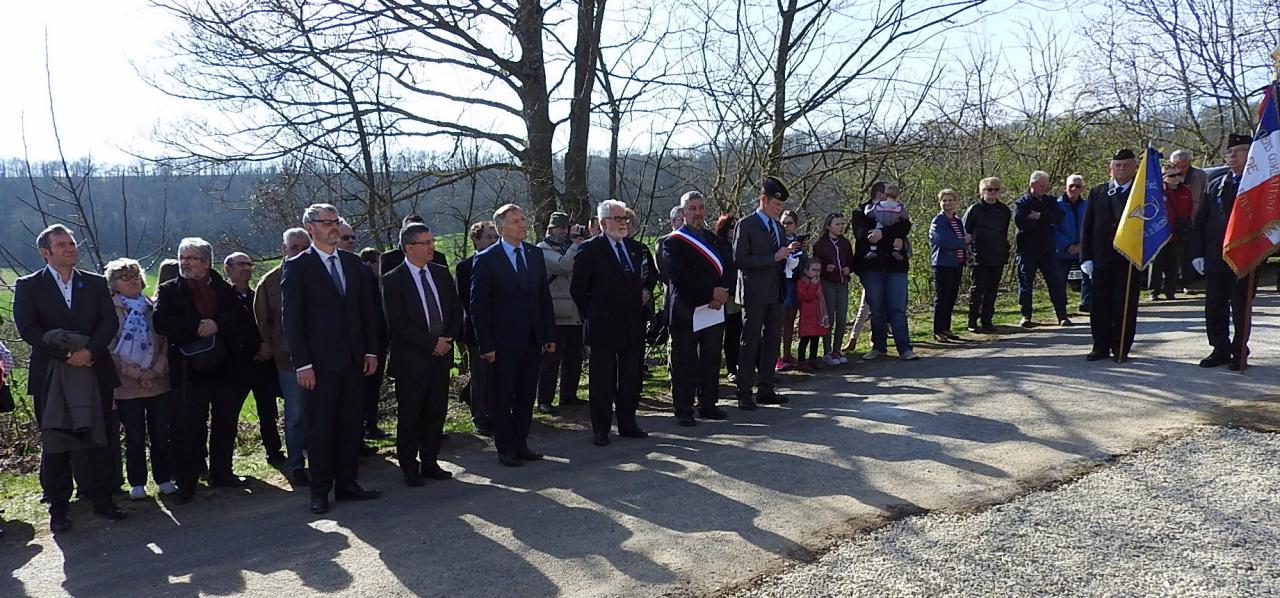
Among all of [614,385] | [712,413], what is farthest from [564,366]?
[712,413]

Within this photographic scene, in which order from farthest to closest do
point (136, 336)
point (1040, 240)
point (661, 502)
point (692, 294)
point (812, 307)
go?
point (1040, 240) → point (812, 307) → point (692, 294) → point (136, 336) → point (661, 502)

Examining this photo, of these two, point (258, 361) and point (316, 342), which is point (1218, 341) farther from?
point (258, 361)

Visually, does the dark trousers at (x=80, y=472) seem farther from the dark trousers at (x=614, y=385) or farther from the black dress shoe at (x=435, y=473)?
the dark trousers at (x=614, y=385)

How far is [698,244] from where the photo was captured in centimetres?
755

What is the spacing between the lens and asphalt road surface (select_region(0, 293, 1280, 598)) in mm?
4574

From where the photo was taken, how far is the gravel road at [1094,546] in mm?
3947

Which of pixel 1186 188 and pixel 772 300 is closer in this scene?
pixel 772 300

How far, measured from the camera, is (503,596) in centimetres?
420

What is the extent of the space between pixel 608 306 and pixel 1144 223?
5.32 m

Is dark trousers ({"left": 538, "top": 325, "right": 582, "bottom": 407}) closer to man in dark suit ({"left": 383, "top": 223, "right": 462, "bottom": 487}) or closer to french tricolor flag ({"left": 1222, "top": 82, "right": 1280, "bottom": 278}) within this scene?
man in dark suit ({"left": 383, "top": 223, "right": 462, "bottom": 487})

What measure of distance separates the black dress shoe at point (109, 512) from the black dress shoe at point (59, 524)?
0.71ft

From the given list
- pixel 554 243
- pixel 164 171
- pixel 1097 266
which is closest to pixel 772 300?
pixel 554 243

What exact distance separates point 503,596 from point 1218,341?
23.4 feet

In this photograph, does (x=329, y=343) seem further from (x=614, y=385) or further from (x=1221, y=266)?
(x=1221, y=266)
